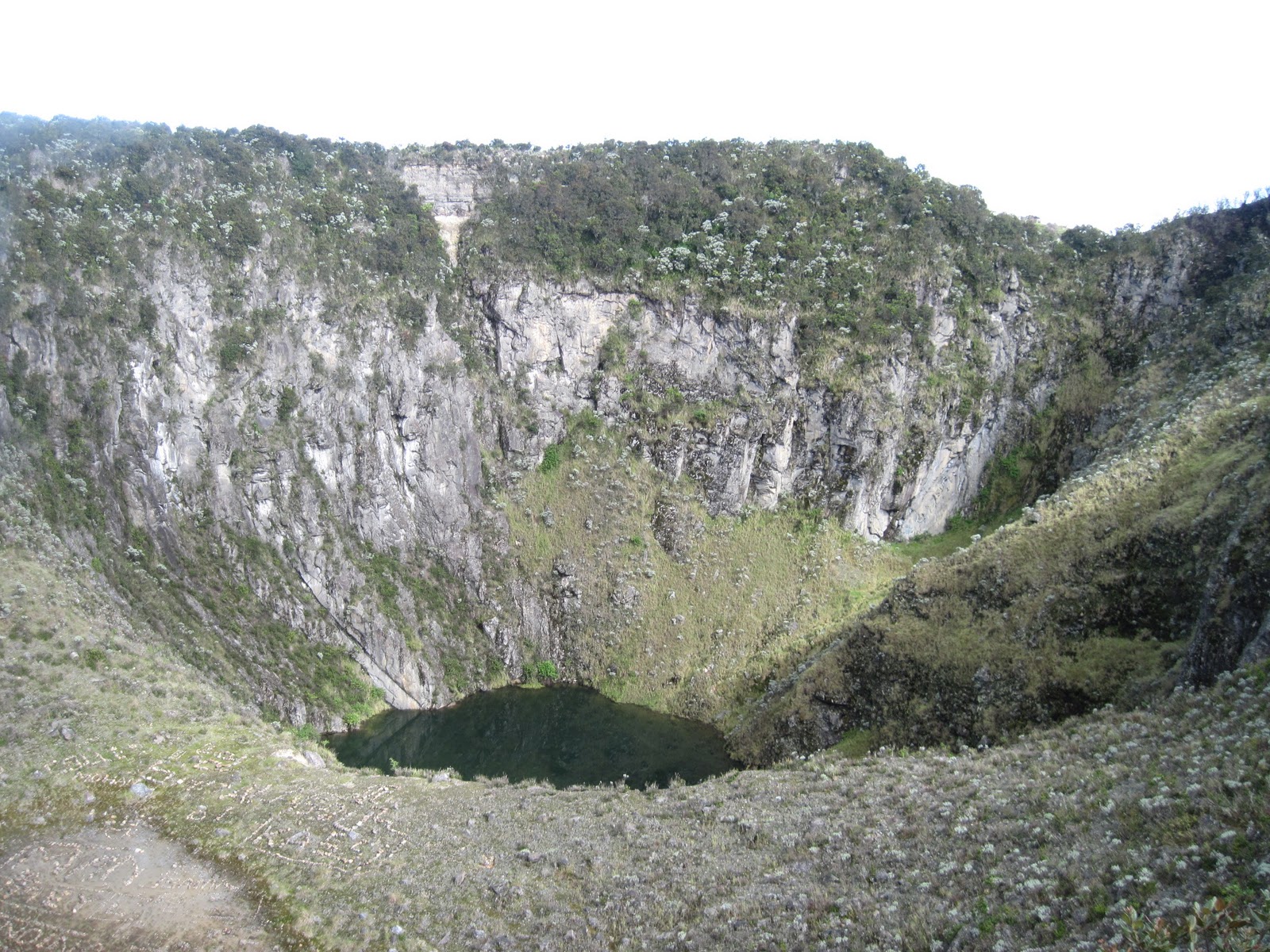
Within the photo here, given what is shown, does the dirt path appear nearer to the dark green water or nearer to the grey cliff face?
the dark green water

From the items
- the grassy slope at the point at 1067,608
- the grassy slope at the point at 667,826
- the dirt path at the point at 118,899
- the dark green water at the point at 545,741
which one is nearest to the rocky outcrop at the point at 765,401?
the grassy slope at the point at 1067,608

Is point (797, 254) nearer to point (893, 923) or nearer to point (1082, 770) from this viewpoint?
point (1082, 770)

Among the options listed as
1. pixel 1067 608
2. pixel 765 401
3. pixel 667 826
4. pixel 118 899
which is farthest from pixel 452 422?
pixel 1067 608

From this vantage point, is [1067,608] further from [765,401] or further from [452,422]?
[452,422]

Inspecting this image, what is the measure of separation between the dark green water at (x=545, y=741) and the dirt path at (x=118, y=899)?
59.3ft

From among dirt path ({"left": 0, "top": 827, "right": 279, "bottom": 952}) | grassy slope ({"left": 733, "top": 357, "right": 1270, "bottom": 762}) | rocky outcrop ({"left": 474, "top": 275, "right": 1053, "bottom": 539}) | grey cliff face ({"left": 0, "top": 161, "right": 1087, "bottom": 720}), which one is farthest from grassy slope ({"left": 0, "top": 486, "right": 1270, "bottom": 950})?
rocky outcrop ({"left": 474, "top": 275, "right": 1053, "bottom": 539})

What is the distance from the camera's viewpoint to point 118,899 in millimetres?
20484

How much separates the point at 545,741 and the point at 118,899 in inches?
987

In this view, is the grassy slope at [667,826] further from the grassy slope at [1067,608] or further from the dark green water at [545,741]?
the dark green water at [545,741]

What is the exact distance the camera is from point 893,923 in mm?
15148

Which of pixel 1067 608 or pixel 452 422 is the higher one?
pixel 452 422

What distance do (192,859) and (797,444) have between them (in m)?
42.2

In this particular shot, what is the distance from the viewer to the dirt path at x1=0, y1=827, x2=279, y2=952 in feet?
62.7

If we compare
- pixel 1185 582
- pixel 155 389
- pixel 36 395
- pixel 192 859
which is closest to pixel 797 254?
pixel 1185 582
